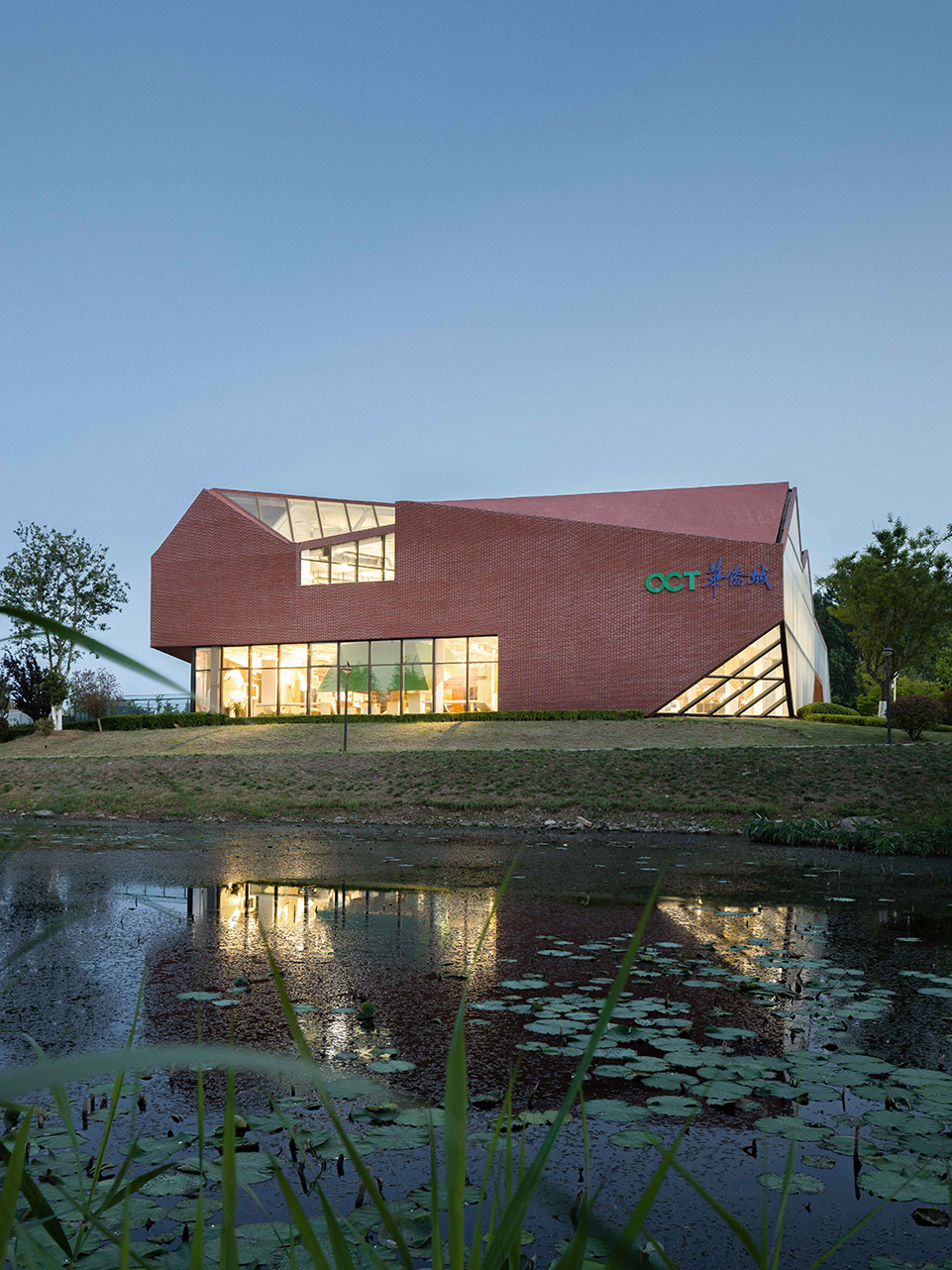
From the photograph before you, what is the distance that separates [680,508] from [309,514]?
1655 centimetres

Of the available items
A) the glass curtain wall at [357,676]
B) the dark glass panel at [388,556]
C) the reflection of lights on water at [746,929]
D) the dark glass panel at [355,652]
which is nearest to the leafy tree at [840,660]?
the glass curtain wall at [357,676]

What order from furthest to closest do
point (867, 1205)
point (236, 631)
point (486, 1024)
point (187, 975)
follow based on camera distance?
point (236, 631) → point (187, 975) → point (486, 1024) → point (867, 1205)

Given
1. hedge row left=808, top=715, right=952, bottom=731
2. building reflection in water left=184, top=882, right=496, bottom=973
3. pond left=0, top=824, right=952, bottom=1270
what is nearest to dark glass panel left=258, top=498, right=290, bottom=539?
hedge row left=808, top=715, right=952, bottom=731

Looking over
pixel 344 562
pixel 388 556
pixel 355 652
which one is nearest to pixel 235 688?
pixel 355 652

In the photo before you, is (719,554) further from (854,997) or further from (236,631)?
(854,997)

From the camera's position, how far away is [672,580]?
35.3 metres

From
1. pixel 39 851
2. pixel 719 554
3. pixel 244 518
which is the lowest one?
pixel 39 851

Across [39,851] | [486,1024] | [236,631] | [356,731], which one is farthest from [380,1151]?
[236,631]

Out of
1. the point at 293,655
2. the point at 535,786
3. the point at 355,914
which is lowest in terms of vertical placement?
the point at 535,786

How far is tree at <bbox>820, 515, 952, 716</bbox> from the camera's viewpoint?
121 feet

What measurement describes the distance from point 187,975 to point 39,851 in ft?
23.1

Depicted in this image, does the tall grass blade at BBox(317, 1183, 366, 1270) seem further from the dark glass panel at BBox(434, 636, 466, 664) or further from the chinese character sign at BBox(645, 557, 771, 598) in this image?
the dark glass panel at BBox(434, 636, 466, 664)

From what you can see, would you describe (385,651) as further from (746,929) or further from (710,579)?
(746,929)

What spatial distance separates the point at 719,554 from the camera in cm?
3494
